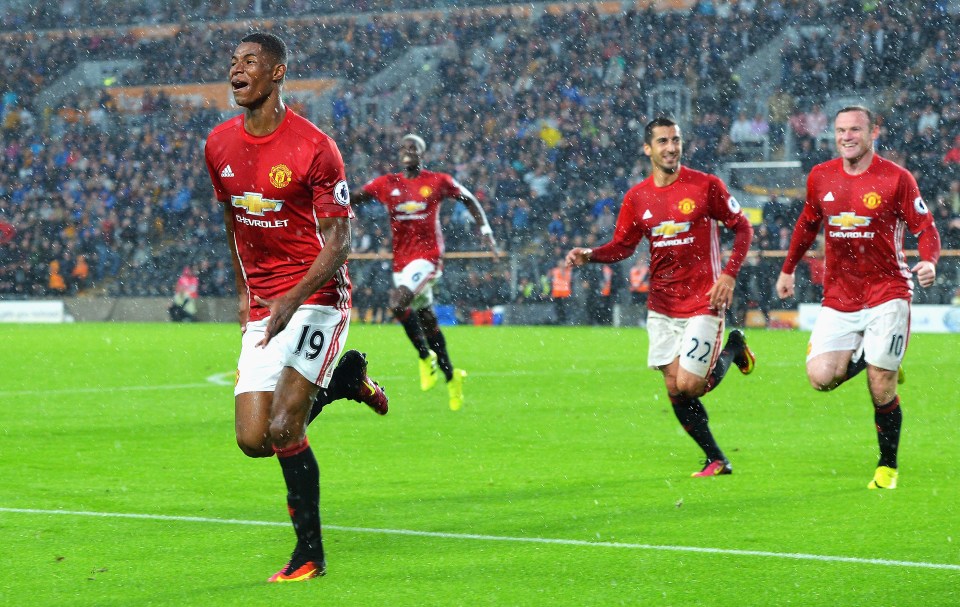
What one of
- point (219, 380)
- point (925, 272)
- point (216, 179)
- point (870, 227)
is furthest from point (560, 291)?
point (216, 179)

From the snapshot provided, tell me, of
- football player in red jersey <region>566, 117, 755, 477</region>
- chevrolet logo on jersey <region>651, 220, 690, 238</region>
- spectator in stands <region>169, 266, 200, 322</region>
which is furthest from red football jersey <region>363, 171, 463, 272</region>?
spectator in stands <region>169, 266, 200, 322</region>

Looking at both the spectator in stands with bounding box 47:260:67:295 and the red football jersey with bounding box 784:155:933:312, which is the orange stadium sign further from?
the red football jersey with bounding box 784:155:933:312

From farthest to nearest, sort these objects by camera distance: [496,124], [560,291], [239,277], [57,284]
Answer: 1. [496,124]
2. [57,284]
3. [560,291]
4. [239,277]

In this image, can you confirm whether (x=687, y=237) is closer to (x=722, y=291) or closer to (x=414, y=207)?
(x=722, y=291)

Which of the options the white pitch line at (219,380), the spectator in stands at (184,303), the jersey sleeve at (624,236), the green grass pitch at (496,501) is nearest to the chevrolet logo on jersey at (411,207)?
the green grass pitch at (496,501)

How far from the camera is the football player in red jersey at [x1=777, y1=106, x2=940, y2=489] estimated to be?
834cm

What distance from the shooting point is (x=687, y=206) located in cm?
902

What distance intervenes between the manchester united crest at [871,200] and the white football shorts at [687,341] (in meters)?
1.21

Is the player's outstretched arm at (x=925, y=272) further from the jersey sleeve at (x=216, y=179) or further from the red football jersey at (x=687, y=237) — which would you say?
the jersey sleeve at (x=216, y=179)

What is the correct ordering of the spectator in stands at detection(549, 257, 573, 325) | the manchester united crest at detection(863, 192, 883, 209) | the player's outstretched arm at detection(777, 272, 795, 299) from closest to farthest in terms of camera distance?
the manchester united crest at detection(863, 192, 883, 209)
the player's outstretched arm at detection(777, 272, 795, 299)
the spectator in stands at detection(549, 257, 573, 325)

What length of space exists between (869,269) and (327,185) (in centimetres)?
412

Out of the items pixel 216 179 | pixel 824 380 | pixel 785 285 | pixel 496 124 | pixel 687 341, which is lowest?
pixel 496 124

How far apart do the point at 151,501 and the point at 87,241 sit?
31.0 meters

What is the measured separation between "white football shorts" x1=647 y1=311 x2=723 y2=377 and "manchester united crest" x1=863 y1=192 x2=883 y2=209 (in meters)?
1.21
